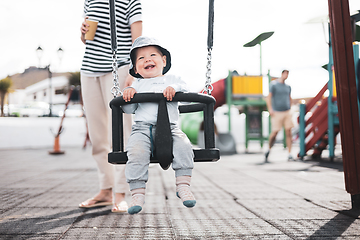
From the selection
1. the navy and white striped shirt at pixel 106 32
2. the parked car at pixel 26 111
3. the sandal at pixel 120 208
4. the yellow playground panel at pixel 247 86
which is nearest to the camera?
the navy and white striped shirt at pixel 106 32

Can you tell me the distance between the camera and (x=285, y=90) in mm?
7137

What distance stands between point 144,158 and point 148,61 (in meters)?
0.51

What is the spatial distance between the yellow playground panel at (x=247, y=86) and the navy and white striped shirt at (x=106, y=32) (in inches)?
308

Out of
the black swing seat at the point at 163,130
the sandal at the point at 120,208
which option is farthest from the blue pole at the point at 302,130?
the black swing seat at the point at 163,130

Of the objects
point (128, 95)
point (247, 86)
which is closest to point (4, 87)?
point (247, 86)

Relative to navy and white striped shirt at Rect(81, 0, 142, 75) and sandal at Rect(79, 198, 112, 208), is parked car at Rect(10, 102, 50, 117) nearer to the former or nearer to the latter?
sandal at Rect(79, 198, 112, 208)

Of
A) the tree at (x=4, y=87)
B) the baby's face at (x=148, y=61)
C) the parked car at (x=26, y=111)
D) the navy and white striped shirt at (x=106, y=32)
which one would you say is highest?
the tree at (x=4, y=87)

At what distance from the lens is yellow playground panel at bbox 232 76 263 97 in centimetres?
1023

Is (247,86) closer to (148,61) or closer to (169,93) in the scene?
(148,61)

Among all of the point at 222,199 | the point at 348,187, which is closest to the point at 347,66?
the point at 348,187

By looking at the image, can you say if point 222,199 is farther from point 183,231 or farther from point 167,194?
point 183,231

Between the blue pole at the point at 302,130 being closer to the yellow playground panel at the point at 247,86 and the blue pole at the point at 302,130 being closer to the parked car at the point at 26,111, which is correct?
the yellow playground panel at the point at 247,86

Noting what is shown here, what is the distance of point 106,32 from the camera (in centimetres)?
264

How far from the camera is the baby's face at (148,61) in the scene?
1.85m
